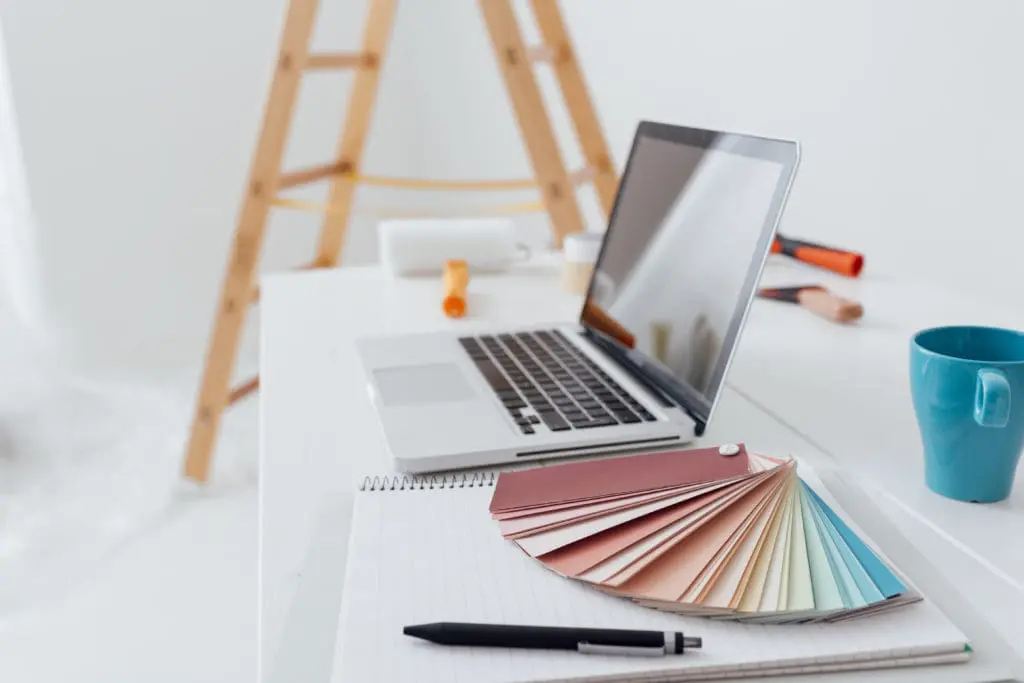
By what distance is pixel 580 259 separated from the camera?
1.28 meters

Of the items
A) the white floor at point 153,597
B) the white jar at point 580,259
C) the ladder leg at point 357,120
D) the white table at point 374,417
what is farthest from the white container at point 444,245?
the white floor at point 153,597

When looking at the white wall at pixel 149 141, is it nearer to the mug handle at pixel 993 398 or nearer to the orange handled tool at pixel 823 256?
the orange handled tool at pixel 823 256

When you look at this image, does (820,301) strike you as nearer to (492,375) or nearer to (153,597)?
(492,375)

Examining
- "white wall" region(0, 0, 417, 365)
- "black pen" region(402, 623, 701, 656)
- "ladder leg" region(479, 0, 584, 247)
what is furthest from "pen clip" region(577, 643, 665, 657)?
"white wall" region(0, 0, 417, 365)

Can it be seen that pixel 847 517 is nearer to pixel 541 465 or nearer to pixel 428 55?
pixel 541 465

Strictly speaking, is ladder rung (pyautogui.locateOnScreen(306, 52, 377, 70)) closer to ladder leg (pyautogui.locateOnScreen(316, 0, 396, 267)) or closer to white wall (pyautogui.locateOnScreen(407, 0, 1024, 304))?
ladder leg (pyautogui.locateOnScreen(316, 0, 396, 267))

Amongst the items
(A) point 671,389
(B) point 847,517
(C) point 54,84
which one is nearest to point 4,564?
(C) point 54,84

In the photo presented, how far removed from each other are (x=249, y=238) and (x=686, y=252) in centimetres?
105

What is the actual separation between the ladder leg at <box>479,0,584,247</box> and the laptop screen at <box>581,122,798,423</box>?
0.51 metres

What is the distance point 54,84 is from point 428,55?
0.94 metres

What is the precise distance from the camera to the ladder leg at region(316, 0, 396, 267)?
177cm

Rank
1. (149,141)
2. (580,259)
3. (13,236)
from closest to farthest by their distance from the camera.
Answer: (580,259), (13,236), (149,141)

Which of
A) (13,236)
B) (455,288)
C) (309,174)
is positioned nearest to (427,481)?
(455,288)

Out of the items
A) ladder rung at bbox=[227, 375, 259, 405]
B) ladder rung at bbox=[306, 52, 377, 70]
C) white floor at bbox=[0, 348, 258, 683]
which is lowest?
white floor at bbox=[0, 348, 258, 683]
